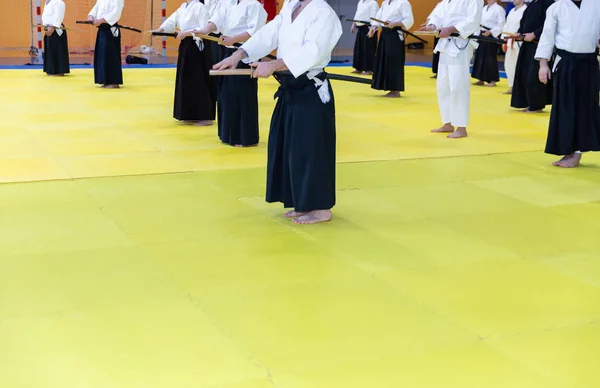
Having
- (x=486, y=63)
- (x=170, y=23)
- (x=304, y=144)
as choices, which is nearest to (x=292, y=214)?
(x=304, y=144)

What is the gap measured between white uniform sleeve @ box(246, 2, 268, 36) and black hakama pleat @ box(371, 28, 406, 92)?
411 cm

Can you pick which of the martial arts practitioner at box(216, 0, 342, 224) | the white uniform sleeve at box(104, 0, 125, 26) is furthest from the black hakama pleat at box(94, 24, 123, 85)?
the martial arts practitioner at box(216, 0, 342, 224)

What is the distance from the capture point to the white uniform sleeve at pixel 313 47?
14.0 feet

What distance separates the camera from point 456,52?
7.45 metres

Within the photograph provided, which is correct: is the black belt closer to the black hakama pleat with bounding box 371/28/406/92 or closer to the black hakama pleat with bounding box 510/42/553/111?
the black hakama pleat with bounding box 510/42/553/111

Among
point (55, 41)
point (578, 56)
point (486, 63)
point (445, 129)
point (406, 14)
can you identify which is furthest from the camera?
point (486, 63)

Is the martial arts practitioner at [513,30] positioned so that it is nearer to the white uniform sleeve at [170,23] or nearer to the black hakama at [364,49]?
the black hakama at [364,49]

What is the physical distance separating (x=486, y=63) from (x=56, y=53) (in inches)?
258

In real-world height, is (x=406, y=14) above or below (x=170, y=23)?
above

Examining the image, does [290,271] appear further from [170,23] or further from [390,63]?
[390,63]

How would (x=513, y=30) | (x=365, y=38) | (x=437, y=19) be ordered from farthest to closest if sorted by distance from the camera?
(x=365, y=38) → (x=513, y=30) → (x=437, y=19)

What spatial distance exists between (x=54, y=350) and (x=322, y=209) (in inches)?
81.9

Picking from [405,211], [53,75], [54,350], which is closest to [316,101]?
[405,211]

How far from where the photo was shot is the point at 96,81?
1118 centimetres
